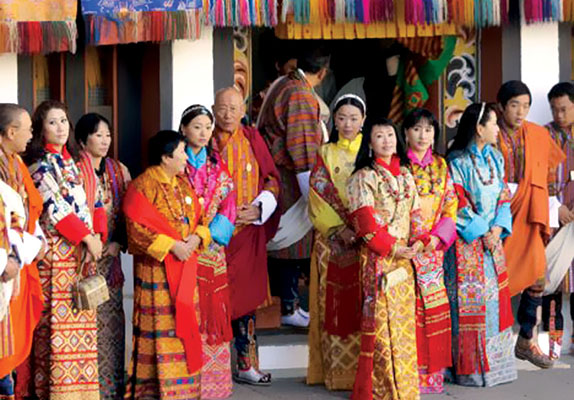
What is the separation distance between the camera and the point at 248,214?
8141mm

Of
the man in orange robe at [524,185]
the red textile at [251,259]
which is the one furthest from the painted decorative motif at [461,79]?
the red textile at [251,259]

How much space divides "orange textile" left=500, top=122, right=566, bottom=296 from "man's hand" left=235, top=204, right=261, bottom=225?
1796 millimetres

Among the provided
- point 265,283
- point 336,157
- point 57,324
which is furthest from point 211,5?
point 57,324

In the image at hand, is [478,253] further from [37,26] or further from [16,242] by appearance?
[37,26]

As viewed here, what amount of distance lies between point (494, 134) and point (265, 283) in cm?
180

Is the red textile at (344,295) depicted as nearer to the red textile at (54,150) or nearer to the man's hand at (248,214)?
the man's hand at (248,214)

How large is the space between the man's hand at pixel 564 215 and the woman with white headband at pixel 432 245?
134cm

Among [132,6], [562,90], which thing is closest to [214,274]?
[132,6]

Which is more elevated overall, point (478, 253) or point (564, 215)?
point (564, 215)

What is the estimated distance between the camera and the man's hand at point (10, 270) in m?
6.57

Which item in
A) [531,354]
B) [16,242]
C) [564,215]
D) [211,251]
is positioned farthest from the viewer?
[564,215]

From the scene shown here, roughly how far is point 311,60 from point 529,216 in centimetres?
203

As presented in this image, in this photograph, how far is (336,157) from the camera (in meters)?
8.02

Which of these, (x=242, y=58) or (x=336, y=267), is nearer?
(x=336, y=267)
